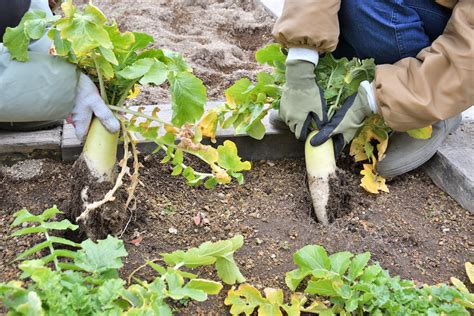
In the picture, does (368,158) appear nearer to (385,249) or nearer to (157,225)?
(385,249)

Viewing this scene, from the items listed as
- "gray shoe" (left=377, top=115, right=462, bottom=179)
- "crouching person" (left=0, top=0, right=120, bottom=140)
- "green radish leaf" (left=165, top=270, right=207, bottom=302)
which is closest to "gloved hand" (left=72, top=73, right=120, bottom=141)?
"crouching person" (left=0, top=0, right=120, bottom=140)

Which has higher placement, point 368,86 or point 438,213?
point 368,86

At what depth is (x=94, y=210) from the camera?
68.6 inches

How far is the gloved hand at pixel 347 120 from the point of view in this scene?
2.04m

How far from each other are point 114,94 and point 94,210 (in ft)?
1.09

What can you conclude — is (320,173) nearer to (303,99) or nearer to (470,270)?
(303,99)

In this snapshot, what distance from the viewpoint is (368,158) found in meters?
2.15

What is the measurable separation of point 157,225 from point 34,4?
87 centimetres

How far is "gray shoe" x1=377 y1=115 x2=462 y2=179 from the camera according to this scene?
2139 mm

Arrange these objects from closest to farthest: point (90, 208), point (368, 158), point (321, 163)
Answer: point (90, 208), point (321, 163), point (368, 158)

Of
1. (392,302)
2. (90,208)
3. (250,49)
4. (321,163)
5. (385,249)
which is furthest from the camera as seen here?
(250,49)

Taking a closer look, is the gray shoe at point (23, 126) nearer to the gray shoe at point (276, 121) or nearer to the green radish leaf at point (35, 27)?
the green radish leaf at point (35, 27)

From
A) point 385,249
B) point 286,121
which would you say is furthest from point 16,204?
point 385,249

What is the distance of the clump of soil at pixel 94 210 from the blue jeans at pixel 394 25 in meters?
0.96
